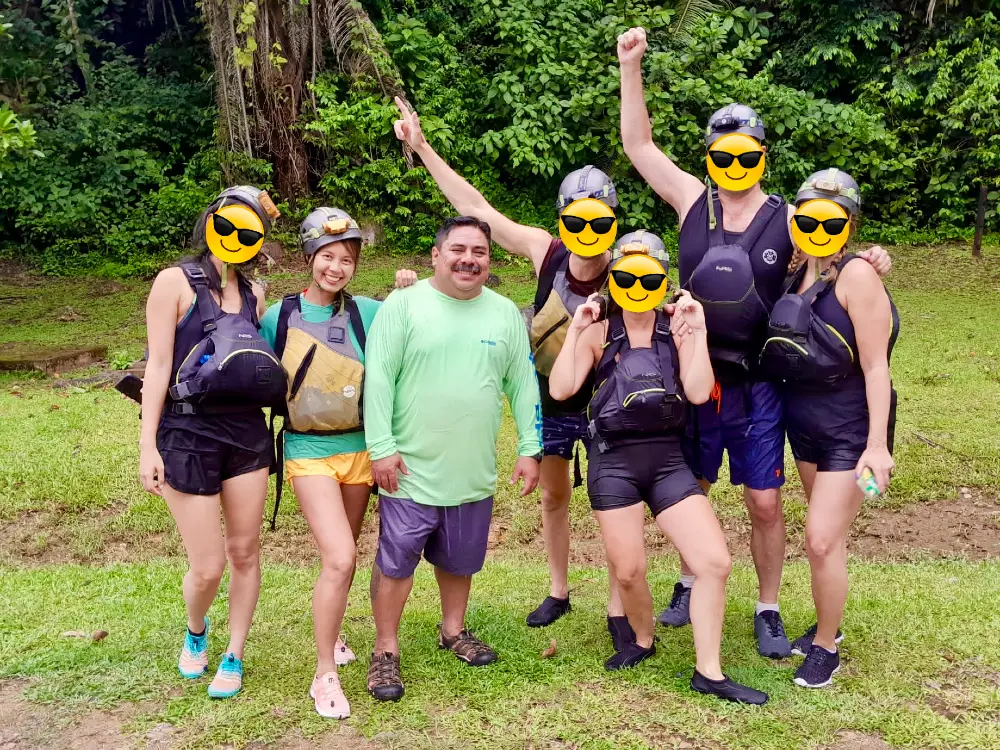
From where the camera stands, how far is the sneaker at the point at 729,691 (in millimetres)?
3840

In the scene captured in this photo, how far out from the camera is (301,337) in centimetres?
392

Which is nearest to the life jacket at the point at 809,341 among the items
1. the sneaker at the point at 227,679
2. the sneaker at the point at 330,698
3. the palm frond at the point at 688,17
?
the sneaker at the point at 330,698

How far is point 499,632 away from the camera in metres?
4.62

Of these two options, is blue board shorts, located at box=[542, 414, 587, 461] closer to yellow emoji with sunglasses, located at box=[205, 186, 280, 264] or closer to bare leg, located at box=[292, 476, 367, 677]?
bare leg, located at box=[292, 476, 367, 677]

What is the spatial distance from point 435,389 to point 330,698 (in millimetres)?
1270

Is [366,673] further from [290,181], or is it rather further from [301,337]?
[290,181]

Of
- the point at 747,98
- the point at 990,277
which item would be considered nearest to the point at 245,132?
the point at 747,98

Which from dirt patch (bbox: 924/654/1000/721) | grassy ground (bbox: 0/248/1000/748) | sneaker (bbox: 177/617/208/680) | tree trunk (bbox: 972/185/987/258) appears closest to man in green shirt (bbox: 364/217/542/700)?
grassy ground (bbox: 0/248/1000/748)

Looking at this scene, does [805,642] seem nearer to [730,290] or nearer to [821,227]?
[730,290]

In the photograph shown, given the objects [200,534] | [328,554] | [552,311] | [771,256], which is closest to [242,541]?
→ [200,534]

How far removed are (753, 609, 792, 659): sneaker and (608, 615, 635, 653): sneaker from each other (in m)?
0.59

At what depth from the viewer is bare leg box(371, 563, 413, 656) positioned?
4.02 m

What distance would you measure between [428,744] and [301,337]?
1.63 metres

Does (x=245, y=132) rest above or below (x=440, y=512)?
above
